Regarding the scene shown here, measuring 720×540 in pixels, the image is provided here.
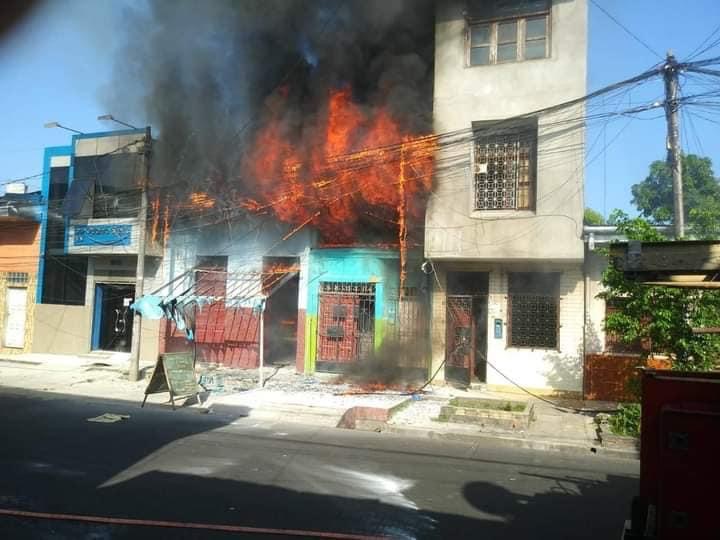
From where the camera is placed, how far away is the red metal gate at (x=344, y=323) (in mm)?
14647

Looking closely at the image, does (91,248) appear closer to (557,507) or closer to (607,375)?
(607,375)

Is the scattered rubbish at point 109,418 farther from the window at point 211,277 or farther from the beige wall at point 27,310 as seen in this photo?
the beige wall at point 27,310

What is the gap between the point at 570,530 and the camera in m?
4.85

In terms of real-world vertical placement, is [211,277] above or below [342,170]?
below

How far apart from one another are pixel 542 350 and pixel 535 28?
7.20 meters

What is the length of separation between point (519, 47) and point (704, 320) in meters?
7.30

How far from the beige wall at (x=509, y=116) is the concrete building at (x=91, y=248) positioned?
915cm

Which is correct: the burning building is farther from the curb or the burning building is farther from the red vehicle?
→ the red vehicle

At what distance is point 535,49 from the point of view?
41.7 ft

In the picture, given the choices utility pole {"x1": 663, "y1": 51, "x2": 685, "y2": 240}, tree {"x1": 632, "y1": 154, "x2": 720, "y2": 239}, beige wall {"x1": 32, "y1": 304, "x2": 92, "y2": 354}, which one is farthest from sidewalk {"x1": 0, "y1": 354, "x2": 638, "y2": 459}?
tree {"x1": 632, "y1": 154, "x2": 720, "y2": 239}

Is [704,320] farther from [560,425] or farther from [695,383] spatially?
[695,383]

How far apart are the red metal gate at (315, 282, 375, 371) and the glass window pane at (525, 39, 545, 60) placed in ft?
21.4

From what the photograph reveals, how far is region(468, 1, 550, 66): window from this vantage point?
1269 cm

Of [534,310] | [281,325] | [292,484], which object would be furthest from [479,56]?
[292,484]
